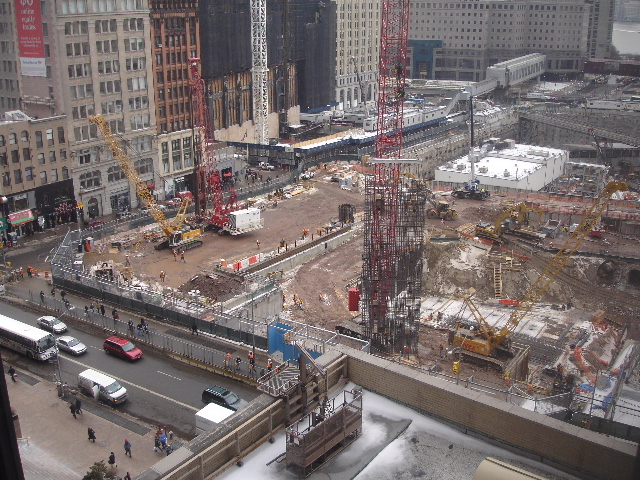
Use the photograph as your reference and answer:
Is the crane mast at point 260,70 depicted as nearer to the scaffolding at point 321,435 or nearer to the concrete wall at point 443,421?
the concrete wall at point 443,421

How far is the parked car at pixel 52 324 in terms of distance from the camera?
50594mm

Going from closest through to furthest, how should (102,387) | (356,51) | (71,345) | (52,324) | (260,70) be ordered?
(102,387) → (71,345) → (52,324) → (260,70) → (356,51)

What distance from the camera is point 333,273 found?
73.2m

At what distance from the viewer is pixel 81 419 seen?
133 ft

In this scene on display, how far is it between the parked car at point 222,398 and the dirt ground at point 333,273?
17930 millimetres

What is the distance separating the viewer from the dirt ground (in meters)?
63.5

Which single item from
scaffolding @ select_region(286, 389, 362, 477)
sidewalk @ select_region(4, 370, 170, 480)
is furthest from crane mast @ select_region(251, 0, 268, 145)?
scaffolding @ select_region(286, 389, 362, 477)

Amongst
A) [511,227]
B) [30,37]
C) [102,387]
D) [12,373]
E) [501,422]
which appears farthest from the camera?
[511,227]

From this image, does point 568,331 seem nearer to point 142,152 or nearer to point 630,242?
point 630,242

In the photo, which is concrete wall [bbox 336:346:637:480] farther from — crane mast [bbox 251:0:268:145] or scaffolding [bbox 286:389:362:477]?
crane mast [bbox 251:0:268:145]

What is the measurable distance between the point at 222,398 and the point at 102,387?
750cm

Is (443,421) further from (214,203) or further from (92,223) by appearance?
(92,223)

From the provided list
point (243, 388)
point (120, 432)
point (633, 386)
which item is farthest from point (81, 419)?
point (633, 386)

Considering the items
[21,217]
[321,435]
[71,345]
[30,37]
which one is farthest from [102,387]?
[30,37]
